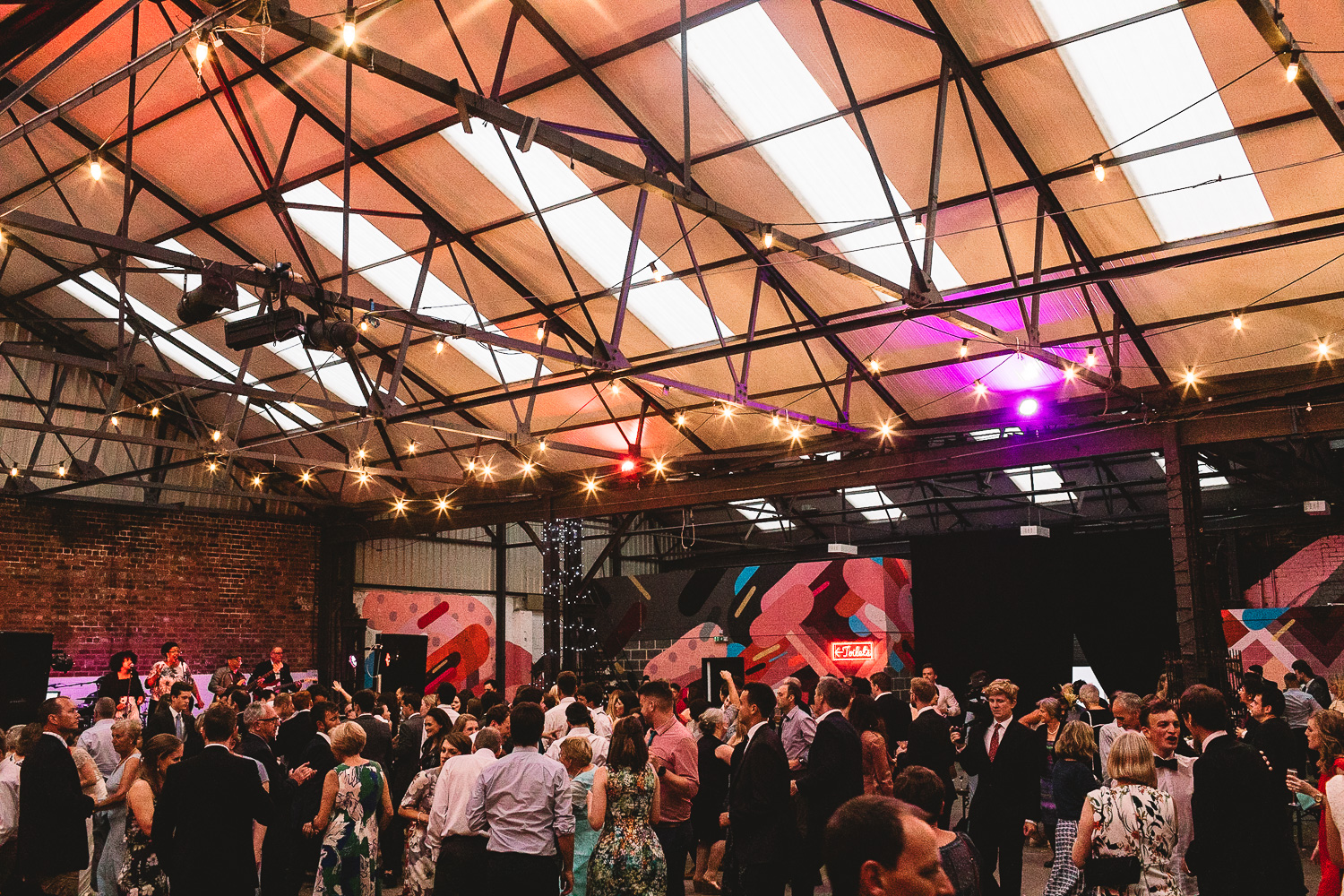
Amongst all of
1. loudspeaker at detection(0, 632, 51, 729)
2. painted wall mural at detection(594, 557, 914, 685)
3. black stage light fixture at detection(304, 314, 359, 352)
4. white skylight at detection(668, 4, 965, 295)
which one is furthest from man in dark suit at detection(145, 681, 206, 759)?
painted wall mural at detection(594, 557, 914, 685)

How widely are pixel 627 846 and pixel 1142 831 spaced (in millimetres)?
2100

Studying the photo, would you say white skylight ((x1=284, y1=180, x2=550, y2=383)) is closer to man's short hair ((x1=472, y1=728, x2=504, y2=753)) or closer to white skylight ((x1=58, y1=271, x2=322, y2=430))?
white skylight ((x1=58, y1=271, x2=322, y2=430))

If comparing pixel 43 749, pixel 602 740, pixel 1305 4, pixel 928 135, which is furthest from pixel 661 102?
pixel 43 749

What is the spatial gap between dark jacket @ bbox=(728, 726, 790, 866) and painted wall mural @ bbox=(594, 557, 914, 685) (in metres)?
10.4

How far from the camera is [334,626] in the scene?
17.0 metres

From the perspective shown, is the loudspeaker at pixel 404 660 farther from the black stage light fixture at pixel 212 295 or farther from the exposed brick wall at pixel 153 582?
the black stage light fixture at pixel 212 295

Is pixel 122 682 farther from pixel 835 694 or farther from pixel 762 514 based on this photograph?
pixel 762 514

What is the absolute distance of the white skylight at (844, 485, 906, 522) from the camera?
62.2 feet

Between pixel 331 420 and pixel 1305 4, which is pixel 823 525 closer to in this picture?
pixel 331 420

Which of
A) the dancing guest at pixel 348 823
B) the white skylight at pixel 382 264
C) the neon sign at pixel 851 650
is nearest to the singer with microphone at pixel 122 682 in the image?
the white skylight at pixel 382 264

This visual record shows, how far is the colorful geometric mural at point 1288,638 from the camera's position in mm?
13641

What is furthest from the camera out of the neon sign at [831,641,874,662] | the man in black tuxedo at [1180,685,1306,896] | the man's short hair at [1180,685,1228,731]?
the neon sign at [831,641,874,662]

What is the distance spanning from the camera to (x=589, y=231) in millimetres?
10133

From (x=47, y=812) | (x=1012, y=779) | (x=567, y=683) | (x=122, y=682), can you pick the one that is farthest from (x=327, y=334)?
(x=122, y=682)
